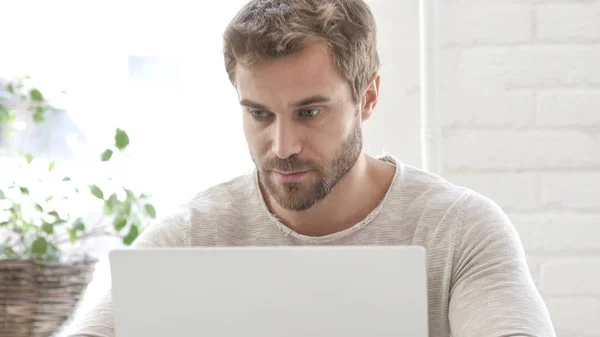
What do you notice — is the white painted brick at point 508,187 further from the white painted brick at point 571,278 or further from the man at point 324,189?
the man at point 324,189

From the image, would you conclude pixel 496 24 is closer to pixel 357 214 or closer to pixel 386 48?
pixel 386 48

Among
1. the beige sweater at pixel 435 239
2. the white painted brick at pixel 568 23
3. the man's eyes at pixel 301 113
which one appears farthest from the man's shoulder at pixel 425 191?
the white painted brick at pixel 568 23

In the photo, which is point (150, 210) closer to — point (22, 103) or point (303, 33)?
point (22, 103)

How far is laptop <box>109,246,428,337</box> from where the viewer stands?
43.6 inches

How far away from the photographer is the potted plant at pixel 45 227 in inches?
82.3

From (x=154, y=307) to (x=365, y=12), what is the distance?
0.91 m

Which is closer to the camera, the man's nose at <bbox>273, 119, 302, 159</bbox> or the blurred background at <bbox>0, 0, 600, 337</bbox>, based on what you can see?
the man's nose at <bbox>273, 119, 302, 159</bbox>

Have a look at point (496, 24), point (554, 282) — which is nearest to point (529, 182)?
point (554, 282)

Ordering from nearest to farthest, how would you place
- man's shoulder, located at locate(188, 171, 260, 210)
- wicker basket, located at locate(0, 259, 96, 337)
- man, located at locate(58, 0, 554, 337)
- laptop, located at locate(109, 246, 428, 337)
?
1. laptop, located at locate(109, 246, 428, 337)
2. man, located at locate(58, 0, 554, 337)
3. man's shoulder, located at locate(188, 171, 260, 210)
4. wicker basket, located at locate(0, 259, 96, 337)

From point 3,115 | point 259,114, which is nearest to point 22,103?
point 3,115

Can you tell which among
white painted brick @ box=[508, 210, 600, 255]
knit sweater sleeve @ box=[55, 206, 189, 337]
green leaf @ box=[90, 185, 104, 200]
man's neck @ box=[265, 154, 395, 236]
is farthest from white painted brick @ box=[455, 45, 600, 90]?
green leaf @ box=[90, 185, 104, 200]

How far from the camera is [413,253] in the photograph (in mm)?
1096

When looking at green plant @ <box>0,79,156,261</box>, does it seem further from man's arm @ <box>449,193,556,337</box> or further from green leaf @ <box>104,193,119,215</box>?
man's arm @ <box>449,193,556,337</box>

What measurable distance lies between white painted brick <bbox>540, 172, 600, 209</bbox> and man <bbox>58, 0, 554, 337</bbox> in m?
0.50
